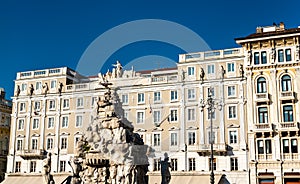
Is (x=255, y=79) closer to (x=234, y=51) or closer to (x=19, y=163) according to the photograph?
(x=234, y=51)

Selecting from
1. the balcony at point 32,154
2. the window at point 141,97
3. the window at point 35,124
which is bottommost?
the balcony at point 32,154

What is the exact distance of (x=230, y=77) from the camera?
49000 mm

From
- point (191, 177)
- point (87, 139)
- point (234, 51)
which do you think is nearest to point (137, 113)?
point (191, 177)

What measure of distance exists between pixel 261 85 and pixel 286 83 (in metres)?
2.64

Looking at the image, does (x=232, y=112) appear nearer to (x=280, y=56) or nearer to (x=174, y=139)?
(x=174, y=139)

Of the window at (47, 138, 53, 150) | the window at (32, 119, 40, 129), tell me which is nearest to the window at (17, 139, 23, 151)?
the window at (32, 119, 40, 129)

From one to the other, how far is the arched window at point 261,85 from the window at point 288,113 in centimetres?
301

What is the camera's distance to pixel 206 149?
155ft

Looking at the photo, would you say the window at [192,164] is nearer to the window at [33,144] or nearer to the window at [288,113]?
the window at [288,113]

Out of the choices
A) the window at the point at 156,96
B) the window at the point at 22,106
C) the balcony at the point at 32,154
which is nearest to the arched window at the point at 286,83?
the window at the point at 156,96

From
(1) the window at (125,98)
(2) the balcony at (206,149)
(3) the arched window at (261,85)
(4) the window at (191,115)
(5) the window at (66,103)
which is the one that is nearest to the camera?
(2) the balcony at (206,149)

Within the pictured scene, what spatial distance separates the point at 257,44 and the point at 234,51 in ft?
10.4

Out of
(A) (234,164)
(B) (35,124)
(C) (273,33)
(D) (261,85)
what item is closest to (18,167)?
(B) (35,124)

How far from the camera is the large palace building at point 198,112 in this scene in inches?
1785
